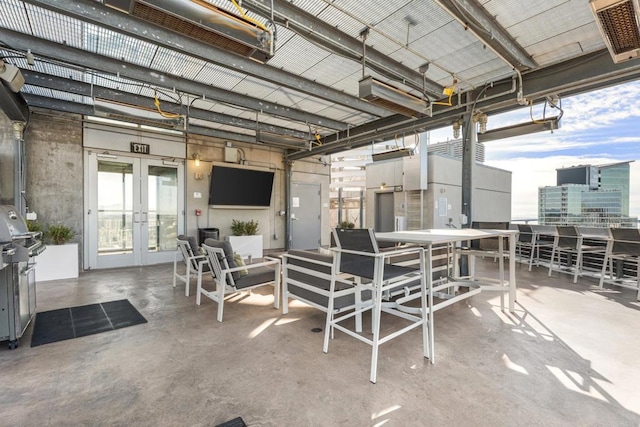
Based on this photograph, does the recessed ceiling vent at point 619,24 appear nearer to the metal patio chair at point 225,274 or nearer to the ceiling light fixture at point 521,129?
the ceiling light fixture at point 521,129

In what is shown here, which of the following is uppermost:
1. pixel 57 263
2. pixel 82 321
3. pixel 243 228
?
pixel 243 228

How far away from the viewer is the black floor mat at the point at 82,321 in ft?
9.16

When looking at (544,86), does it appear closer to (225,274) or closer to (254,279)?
(254,279)

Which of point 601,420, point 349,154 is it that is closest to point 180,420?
point 601,420

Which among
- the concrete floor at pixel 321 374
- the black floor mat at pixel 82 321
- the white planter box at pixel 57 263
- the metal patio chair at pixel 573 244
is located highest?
the metal patio chair at pixel 573 244

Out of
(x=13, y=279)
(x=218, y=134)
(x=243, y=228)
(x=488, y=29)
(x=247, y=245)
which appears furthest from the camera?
(x=243, y=228)

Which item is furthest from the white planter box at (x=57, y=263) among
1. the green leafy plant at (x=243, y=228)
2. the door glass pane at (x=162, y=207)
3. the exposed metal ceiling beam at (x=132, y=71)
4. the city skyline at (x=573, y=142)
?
the city skyline at (x=573, y=142)

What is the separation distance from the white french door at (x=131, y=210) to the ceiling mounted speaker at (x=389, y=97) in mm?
5550

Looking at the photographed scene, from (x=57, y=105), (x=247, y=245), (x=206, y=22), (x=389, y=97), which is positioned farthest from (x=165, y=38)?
(x=247, y=245)

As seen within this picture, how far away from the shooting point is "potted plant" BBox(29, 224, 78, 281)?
5.05 metres

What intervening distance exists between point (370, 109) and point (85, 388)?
16.5ft

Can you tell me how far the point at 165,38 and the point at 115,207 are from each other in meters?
4.62

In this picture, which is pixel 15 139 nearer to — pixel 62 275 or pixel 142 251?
pixel 62 275

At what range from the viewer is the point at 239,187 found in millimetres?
7652
